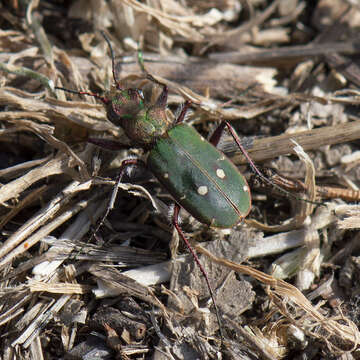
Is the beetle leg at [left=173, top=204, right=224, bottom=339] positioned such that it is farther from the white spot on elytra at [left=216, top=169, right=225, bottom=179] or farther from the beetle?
the white spot on elytra at [left=216, top=169, right=225, bottom=179]

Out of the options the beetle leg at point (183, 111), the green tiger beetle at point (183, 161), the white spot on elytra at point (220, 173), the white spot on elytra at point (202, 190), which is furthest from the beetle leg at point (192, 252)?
the beetle leg at point (183, 111)

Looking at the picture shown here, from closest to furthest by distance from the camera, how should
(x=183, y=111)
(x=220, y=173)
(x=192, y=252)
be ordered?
(x=192, y=252), (x=220, y=173), (x=183, y=111)

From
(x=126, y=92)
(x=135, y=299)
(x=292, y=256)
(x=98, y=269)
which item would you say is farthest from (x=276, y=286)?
(x=126, y=92)

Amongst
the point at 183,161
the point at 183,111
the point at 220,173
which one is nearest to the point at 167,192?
the point at 183,161

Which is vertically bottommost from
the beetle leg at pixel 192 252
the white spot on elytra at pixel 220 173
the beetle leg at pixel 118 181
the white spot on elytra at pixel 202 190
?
the beetle leg at pixel 192 252

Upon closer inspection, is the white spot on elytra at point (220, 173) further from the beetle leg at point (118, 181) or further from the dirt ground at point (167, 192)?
the beetle leg at point (118, 181)

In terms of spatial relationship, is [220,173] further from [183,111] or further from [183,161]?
[183,111]

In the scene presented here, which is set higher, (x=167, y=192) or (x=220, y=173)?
(x=220, y=173)

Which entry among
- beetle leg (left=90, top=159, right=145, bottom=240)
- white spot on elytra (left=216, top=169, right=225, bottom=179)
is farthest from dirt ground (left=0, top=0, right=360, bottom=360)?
white spot on elytra (left=216, top=169, right=225, bottom=179)

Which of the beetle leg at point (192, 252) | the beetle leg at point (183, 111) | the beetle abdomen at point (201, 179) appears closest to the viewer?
the beetle leg at point (192, 252)
